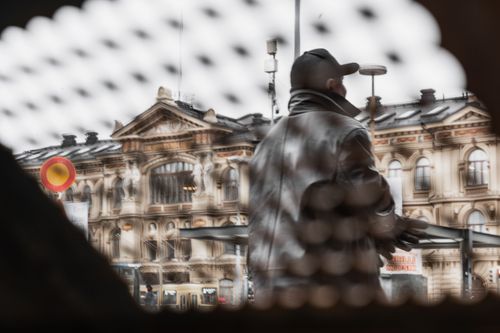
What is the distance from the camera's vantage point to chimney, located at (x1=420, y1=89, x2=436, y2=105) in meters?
0.62

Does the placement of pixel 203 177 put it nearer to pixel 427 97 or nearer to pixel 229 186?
pixel 229 186

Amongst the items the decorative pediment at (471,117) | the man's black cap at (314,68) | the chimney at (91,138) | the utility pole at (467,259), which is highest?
the man's black cap at (314,68)

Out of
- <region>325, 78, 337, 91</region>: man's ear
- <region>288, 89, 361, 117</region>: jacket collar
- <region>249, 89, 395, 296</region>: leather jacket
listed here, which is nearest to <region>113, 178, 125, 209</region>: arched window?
<region>249, 89, 395, 296</region>: leather jacket

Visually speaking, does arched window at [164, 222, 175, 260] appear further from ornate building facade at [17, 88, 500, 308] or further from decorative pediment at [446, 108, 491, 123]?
decorative pediment at [446, 108, 491, 123]

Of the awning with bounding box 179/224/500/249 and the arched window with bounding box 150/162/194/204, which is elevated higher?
the arched window with bounding box 150/162/194/204

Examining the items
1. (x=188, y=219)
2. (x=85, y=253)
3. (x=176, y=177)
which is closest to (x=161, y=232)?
(x=176, y=177)

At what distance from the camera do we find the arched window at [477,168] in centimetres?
76

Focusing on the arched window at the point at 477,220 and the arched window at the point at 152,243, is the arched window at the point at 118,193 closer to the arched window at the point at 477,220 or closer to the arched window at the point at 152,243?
the arched window at the point at 152,243

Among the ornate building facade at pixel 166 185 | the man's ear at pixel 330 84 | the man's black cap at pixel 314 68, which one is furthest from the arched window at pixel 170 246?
the man's ear at pixel 330 84

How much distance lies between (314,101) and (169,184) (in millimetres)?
1251

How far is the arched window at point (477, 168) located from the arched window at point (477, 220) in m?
0.03

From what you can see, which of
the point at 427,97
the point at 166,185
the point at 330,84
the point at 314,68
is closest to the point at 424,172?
the point at 427,97

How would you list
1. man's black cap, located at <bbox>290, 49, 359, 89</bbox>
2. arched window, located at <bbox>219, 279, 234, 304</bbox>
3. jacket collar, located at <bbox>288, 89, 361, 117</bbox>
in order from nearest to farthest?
1. arched window, located at <bbox>219, 279, 234, 304</bbox>
2. man's black cap, located at <bbox>290, 49, 359, 89</bbox>
3. jacket collar, located at <bbox>288, 89, 361, 117</bbox>

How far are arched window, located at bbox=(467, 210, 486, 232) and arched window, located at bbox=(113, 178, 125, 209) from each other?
33 cm
